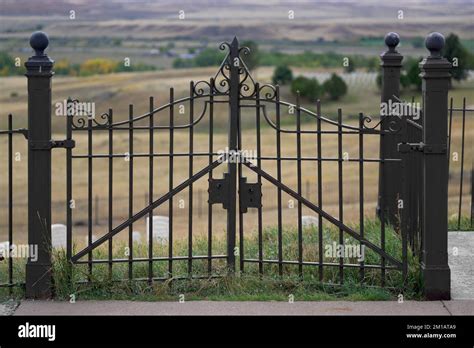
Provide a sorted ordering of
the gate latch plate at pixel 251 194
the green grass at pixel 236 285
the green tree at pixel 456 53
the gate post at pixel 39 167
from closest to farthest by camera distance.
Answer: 1. the gate post at pixel 39 167
2. the green grass at pixel 236 285
3. the gate latch plate at pixel 251 194
4. the green tree at pixel 456 53

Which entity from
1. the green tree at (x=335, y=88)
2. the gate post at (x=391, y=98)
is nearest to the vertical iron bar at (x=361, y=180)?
the gate post at (x=391, y=98)

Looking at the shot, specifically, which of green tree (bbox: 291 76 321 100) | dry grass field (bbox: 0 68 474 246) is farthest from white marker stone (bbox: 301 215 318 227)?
green tree (bbox: 291 76 321 100)

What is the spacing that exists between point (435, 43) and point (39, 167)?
3.60 m

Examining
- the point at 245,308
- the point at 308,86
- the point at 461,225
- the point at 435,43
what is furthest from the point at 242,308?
the point at 308,86

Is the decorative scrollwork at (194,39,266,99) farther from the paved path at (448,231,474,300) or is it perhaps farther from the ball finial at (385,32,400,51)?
the ball finial at (385,32,400,51)

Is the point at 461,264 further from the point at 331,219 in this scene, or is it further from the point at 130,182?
the point at 130,182

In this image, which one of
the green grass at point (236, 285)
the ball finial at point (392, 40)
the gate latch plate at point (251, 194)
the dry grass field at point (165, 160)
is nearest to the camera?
the green grass at point (236, 285)

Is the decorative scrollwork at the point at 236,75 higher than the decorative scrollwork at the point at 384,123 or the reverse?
higher

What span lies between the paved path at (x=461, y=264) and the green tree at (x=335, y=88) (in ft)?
177

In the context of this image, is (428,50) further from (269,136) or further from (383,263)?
(269,136)

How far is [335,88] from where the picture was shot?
65.1 m

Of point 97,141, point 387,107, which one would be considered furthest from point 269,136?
point 387,107

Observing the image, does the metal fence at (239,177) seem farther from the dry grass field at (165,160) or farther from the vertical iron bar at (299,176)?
the dry grass field at (165,160)

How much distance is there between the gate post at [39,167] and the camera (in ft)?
27.1
